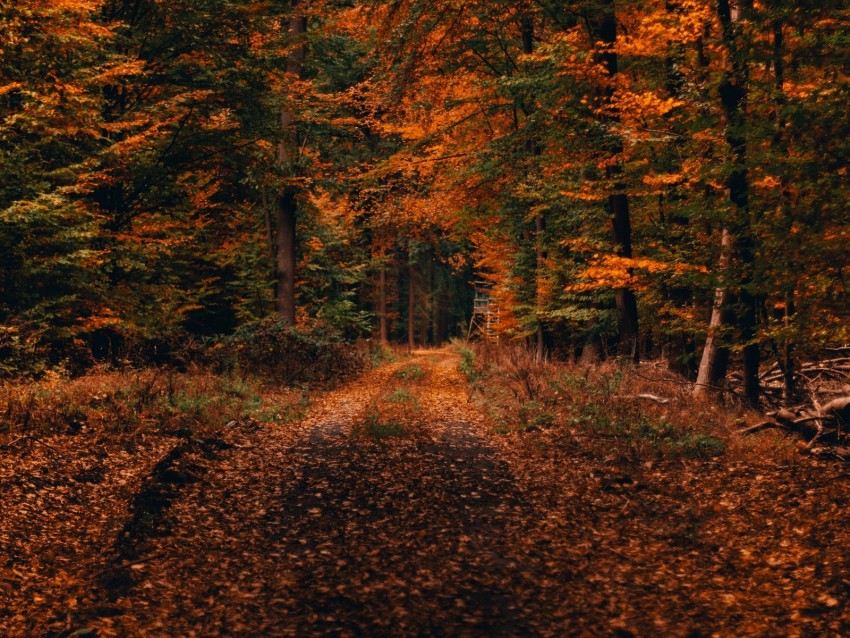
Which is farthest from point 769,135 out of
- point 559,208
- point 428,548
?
point 559,208

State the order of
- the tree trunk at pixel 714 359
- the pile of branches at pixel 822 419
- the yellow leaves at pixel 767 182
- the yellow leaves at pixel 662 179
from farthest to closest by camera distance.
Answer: the yellow leaves at pixel 662 179 < the tree trunk at pixel 714 359 < the yellow leaves at pixel 767 182 < the pile of branches at pixel 822 419

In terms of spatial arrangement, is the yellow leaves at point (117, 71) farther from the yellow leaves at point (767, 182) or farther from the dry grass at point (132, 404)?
the yellow leaves at point (767, 182)

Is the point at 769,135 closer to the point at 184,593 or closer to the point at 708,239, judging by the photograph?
the point at 708,239

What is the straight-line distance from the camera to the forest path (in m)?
4.64

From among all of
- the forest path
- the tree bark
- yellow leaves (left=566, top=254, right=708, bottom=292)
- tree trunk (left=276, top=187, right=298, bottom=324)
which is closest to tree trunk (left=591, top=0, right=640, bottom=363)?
yellow leaves (left=566, top=254, right=708, bottom=292)

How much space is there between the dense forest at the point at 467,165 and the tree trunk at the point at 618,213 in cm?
7

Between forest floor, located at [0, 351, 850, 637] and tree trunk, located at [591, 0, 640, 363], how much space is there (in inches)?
217

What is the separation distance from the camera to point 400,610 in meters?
4.73

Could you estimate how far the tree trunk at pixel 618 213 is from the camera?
13414 mm

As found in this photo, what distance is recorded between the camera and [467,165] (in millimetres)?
18672

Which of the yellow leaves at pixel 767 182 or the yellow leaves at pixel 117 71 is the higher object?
the yellow leaves at pixel 117 71

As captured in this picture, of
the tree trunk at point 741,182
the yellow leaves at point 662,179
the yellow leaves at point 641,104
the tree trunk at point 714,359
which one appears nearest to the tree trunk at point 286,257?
the yellow leaves at point 641,104

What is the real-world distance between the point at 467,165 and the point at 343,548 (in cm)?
1469

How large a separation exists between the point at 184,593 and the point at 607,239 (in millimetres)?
13412
